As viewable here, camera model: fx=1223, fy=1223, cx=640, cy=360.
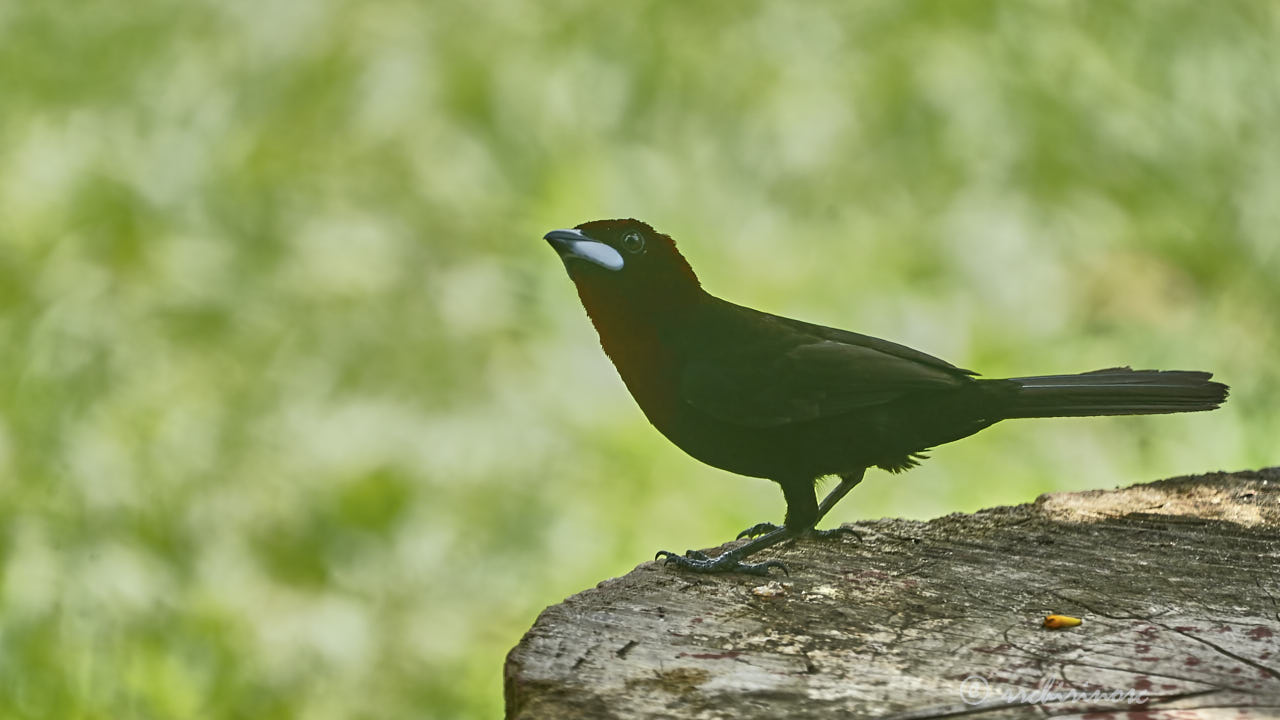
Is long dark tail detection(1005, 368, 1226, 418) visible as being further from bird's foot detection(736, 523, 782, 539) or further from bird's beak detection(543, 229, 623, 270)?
bird's beak detection(543, 229, 623, 270)

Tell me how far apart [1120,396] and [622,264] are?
1.18 meters

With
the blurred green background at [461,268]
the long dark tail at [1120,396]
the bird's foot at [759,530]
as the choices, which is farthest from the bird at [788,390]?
the blurred green background at [461,268]

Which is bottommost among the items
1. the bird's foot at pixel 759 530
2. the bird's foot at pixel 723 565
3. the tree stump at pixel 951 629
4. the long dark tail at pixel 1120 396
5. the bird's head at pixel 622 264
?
the tree stump at pixel 951 629

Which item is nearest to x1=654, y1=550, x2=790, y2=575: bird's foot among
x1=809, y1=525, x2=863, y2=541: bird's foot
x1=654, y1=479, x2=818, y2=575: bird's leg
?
x1=654, y1=479, x2=818, y2=575: bird's leg

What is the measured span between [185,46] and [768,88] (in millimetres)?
2777

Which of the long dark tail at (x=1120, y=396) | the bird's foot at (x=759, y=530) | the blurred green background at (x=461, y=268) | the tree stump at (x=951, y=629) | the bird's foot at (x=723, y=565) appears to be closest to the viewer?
the tree stump at (x=951, y=629)

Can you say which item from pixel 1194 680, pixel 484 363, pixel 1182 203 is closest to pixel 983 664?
pixel 1194 680

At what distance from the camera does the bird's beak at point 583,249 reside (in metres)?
2.81

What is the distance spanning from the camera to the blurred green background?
4848mm

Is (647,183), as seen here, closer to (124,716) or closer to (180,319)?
(180,319)

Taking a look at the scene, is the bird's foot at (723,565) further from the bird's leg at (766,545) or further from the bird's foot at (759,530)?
the bird's foot at (759,530)

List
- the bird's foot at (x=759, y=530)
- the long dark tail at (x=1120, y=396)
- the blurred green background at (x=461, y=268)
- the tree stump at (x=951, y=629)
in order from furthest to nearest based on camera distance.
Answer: the blurred green background at (x=461, y=268) → the bird's foot at (x=759, y=530) → the long dark tail at (x=1120, y=396) → the tree stump at (x=951, y=629)

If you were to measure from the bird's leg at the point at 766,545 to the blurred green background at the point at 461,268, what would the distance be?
2064 mm

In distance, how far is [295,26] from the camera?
580cm
